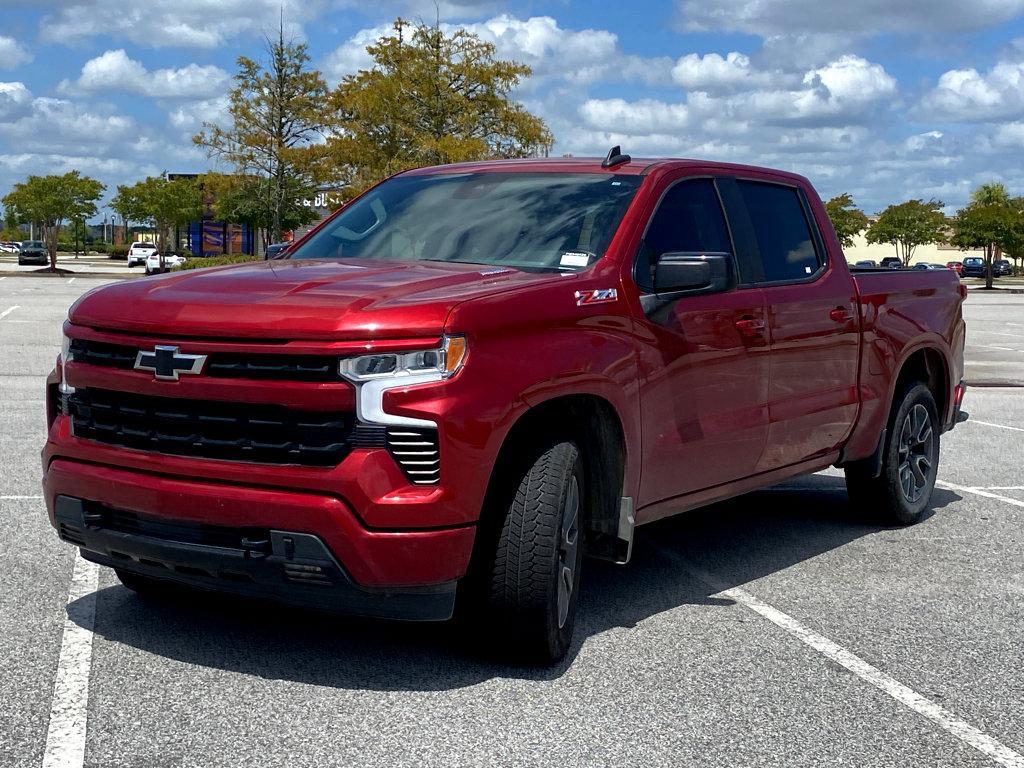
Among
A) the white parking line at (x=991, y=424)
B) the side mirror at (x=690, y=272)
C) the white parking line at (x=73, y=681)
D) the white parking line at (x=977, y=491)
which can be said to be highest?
the side mirror at (x=690, y=272)

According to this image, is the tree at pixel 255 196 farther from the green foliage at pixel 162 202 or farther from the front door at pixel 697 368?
the front door at pixel 697 368

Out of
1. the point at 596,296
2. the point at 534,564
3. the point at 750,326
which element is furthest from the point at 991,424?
the point at 534,564

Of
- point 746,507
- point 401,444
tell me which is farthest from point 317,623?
point 746,507

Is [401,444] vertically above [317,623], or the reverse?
[401,444]

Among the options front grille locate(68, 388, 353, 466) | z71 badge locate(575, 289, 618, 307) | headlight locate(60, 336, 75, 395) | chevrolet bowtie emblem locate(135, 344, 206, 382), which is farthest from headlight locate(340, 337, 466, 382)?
headlight locate(60, 336, 75, 395)

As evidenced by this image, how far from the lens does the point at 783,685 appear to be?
15.7 ft

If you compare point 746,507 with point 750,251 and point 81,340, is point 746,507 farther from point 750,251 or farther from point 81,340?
point 81,340

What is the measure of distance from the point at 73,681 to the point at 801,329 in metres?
3.69

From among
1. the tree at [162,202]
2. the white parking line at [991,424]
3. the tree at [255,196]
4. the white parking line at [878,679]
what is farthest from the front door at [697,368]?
the tree at [162,202]

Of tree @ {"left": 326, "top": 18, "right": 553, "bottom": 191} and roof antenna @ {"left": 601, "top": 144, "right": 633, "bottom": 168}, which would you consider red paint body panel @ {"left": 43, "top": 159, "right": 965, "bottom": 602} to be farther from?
tree @ {"left": 326, "top": 18, "right": 553, "bottom": 191}

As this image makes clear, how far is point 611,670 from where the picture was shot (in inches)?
193

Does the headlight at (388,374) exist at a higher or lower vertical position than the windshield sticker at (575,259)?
lower

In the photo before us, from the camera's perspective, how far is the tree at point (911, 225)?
104 metres

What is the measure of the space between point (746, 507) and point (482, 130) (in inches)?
1588
